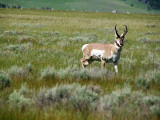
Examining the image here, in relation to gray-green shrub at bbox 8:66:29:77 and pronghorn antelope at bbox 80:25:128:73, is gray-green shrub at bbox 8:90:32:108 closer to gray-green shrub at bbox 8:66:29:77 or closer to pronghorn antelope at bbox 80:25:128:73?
gray-green shrub at bbox 8:66:29:77

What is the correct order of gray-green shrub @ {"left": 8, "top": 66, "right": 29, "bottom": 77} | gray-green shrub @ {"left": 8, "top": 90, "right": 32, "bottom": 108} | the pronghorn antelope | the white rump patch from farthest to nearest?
the white rump patch, the pronghorn antelope, gray-green shrub @ {"left": 8, "top": 66, "right": 29, "bottom": 77}, gray-green shrub @ {"left": 8, "top": 90, "right": 32, "bottom": 108}

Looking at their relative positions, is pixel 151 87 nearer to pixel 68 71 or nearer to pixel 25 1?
pixel 68 71

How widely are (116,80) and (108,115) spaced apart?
251cm

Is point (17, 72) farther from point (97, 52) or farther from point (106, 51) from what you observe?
point (106, 51)

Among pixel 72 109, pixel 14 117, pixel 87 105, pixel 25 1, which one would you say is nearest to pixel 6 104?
pixel 14 117

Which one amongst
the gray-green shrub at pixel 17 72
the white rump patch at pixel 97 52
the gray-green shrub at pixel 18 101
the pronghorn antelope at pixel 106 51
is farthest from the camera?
the white rump patch at pixel 97 52

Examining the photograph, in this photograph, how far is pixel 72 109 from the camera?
3443 mm

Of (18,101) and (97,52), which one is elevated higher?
(97,52)

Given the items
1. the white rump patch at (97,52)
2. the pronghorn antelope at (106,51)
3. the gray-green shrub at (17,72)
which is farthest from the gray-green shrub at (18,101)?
the white rump patch at (97,52)

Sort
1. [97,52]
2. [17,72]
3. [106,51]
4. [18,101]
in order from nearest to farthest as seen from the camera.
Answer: [18,101] < [17,72] < [106,51] < [97,52]

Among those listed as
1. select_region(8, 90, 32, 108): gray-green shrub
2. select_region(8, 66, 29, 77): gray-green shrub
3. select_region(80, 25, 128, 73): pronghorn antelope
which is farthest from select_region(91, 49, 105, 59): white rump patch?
select_region(8, 90, 32, 108): gray-green shrub

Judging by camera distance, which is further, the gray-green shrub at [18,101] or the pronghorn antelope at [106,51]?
the pronghorn antelope at [106,51]

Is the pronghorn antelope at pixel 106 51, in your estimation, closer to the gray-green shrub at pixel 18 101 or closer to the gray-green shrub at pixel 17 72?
the gray-green shrub at pixel 17 72

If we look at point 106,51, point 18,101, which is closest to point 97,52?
point 106,51
